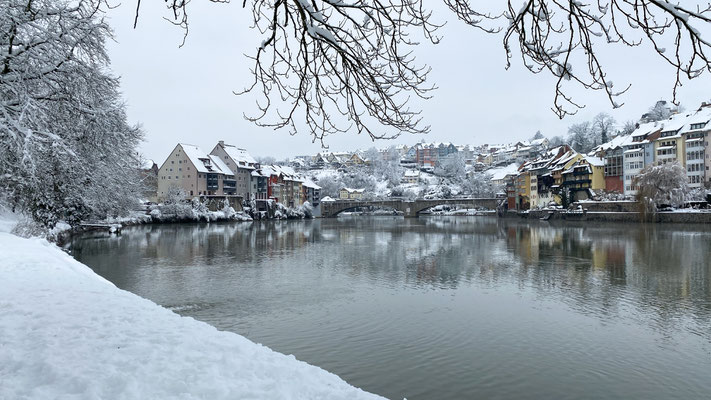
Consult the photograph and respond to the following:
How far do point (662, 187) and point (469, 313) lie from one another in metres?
46.5

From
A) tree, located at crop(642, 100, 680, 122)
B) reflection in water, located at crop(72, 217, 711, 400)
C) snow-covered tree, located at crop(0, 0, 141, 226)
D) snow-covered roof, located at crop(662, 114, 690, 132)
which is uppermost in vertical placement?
tree, located at crop(642, 100, 680, 122)

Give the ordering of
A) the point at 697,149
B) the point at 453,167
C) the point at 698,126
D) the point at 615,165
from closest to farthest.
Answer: the point at 698,126 < the point at 697,149 < the point at 615,165 < the point at 453,167

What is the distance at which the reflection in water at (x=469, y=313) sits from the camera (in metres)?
8.49

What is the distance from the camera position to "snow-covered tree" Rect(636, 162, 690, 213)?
48781 millimetres

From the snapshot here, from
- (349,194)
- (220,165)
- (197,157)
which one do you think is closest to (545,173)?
(220,165)

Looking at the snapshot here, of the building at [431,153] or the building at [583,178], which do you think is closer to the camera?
the building at [583,178]

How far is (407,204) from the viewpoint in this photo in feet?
291

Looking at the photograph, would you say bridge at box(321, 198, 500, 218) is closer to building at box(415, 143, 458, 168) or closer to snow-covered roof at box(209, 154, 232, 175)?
snow-covered roof at box(209, 154, 232, 175)

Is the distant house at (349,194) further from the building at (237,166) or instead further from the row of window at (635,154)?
the row of window at (635,154)

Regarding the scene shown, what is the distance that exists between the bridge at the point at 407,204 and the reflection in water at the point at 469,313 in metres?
56.6

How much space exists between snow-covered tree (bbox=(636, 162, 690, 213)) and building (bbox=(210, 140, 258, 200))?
195 ft

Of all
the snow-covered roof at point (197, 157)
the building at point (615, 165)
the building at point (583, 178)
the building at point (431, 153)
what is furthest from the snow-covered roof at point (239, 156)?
the building at point (431, 153)

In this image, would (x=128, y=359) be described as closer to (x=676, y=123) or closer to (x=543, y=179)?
(x=676, y=123)

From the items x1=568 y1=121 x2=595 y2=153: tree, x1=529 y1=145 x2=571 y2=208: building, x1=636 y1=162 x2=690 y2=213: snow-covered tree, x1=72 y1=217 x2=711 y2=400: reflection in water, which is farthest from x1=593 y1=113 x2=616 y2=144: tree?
x1=72 y1=217 x2=711 y2=400: reflection in water
